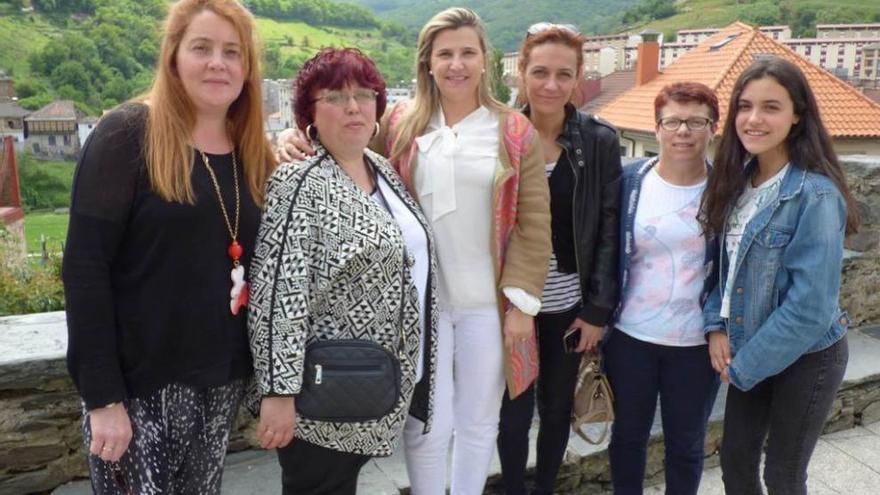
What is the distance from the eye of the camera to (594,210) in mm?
2365

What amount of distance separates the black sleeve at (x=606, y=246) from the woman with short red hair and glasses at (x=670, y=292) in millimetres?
32

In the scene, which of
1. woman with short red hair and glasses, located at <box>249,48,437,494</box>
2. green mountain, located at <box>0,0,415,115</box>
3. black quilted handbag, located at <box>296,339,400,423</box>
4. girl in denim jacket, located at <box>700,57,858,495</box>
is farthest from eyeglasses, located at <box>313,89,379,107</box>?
green mountain, located at <box>0,0,415,115</box>

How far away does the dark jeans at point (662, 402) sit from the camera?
230cm

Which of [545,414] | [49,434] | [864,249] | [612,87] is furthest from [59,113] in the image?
[545,414]

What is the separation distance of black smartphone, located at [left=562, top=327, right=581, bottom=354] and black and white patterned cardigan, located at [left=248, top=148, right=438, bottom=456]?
2.37 ft

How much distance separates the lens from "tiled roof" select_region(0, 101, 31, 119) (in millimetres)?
52875

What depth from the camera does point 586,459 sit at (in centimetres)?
281

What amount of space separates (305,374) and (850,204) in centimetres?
162

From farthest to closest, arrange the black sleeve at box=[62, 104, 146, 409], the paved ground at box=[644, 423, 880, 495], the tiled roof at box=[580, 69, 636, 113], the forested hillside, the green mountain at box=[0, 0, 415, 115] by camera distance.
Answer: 1. the forested hillside
2. the green mountain at box=[0, 0, 415, 115]
3. the tiled roof at box=[580, 69, 636, 113]
4. the paved ground at box=[644, 423, 880, 495]
5. the black sleeve at box=[62, 104, 146, 409]

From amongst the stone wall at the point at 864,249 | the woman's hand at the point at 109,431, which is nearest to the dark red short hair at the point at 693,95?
the woman's hand at the point at 109,431

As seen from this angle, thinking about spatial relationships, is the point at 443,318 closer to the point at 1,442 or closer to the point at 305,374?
the point at 305,374

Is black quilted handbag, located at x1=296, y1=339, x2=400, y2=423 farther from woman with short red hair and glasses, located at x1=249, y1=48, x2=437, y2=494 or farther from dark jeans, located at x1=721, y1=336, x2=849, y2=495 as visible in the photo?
dark jeans, located at x1=721, y1=336, x2=849, y2=495

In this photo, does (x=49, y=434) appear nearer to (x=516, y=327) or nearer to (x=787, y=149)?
(x=516, y=327)

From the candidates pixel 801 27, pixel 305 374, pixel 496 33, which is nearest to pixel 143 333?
pixel 305 374
